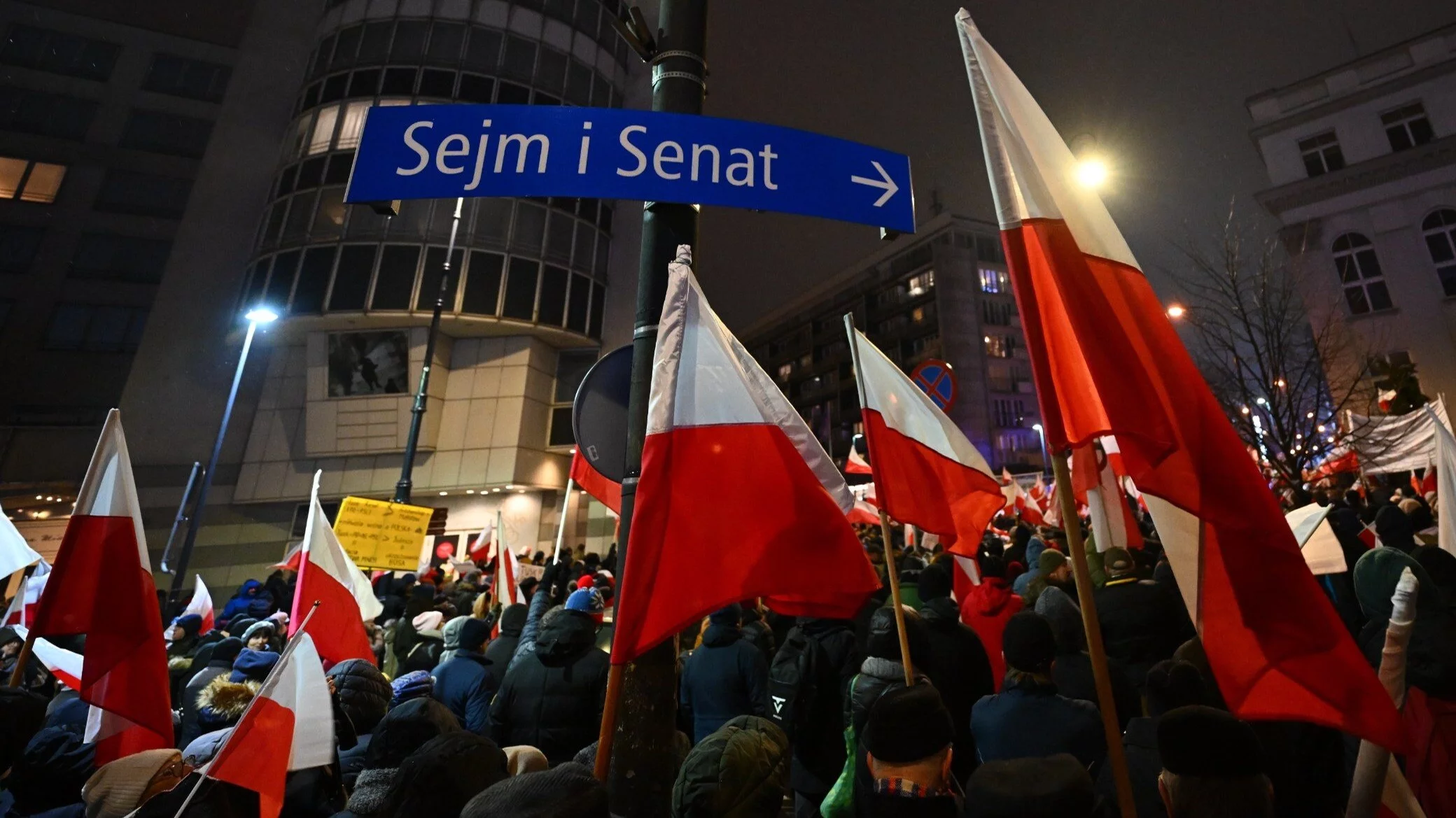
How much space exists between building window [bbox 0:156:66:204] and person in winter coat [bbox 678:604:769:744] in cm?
4585

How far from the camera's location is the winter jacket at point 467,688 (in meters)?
4.87

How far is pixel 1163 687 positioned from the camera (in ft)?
9.59

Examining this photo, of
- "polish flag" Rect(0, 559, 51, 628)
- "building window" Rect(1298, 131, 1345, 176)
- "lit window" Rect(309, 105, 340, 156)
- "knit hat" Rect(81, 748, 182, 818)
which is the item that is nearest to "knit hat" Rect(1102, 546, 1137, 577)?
"knit hat" Rect(81, 748, 182, 818)

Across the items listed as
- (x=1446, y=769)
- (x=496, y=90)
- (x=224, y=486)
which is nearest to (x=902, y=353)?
(x=496, y=90)

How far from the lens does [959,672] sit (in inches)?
162

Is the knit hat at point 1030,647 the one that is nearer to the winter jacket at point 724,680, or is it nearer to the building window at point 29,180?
the winter jacket at point 724,680

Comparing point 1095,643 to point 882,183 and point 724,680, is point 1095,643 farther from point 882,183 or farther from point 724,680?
point 724,680

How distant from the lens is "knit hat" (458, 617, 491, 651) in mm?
5070

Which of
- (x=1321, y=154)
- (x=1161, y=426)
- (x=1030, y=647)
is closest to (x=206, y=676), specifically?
(x=1030, y=647)

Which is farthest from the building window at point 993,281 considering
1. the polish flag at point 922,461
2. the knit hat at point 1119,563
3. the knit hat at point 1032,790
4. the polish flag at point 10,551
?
the knit hat at point 1032,790

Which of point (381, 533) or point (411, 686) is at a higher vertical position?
point (381, 533)

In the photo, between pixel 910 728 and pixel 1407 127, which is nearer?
pixel 910 728

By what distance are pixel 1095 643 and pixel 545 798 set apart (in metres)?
1.61

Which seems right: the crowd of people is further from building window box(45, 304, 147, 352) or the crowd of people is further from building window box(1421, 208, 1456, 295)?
building window box(45, 304, 147, 352)
